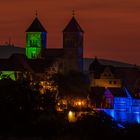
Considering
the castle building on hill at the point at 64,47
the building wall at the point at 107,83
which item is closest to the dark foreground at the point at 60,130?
the building wall at the point at 107,83

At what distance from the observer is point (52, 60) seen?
12250 cm

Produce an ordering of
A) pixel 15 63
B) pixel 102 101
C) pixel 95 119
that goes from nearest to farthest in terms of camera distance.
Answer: pixel 95 119 < pixel 102 101 < pixel 15 63

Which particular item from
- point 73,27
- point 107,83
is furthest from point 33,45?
point 107,83

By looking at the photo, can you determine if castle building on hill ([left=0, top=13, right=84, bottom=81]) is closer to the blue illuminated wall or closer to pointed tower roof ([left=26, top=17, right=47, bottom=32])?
pointed tower roof ([left=26, top=17, right=47, bottom=32])

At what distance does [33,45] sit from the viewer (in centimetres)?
12938

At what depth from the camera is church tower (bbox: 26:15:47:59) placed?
5069 inches

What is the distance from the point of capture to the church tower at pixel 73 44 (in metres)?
126

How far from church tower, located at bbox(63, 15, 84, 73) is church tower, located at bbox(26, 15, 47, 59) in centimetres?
327

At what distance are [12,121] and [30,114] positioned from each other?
8.78ft

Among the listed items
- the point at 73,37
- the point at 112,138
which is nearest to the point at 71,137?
the point at 112,138

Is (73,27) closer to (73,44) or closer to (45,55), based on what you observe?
(73,44)

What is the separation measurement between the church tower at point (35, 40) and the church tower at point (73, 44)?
3.27 m

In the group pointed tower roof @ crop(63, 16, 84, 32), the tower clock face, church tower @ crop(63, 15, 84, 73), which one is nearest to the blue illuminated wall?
church tower @ crop(63, 15, 84, 73)

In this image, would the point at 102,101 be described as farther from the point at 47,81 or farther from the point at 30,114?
the point at 30,114
